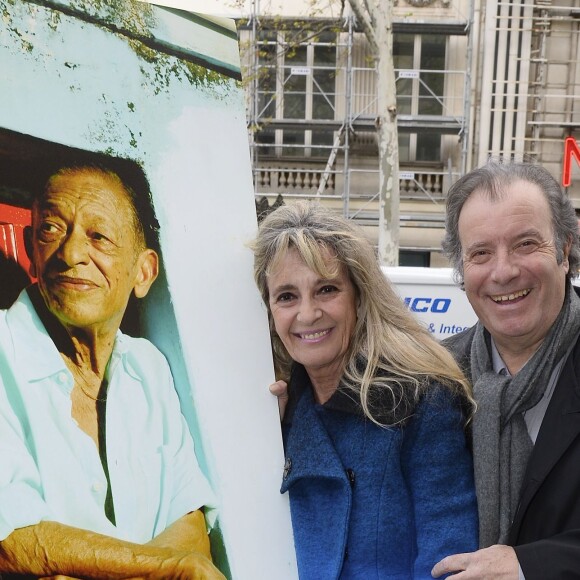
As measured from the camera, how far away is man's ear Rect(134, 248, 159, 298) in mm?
1464

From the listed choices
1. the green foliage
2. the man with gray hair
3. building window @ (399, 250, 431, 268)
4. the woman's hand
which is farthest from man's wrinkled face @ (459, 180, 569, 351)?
building window @ (399, 250, 431, 268)

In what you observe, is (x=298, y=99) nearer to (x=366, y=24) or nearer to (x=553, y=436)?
(x=366, y=24)

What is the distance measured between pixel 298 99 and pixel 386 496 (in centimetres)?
1318

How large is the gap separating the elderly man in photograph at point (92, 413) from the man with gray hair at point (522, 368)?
0.53 meters

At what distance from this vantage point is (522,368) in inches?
62.1

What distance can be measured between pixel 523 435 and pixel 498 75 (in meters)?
13.1

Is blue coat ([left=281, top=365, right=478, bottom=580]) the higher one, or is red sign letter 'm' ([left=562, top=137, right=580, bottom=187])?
red sign letter 'm' ([left=562, top=137, right=580, bottom=187])

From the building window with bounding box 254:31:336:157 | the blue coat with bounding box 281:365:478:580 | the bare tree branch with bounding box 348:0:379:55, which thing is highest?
the building window with bounding box 254:31:336:157

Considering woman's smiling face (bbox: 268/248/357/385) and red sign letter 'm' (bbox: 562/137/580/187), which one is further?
red sign letter 'm' (bbox: 562/137/580/187)

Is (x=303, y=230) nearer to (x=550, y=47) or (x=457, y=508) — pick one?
(x=457, y=508)

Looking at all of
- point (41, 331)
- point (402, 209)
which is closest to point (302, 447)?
point (41, 331)

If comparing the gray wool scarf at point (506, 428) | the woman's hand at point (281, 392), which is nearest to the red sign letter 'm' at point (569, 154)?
the gray wool scarf at point (506, 428)

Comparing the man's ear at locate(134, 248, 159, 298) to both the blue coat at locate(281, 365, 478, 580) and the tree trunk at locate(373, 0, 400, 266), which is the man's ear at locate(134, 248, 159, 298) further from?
the tree trunk at locate(373, 0, 400, 266)

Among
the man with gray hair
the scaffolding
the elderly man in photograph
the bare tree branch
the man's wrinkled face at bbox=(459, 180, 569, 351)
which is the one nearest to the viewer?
the elderly man in photograph
